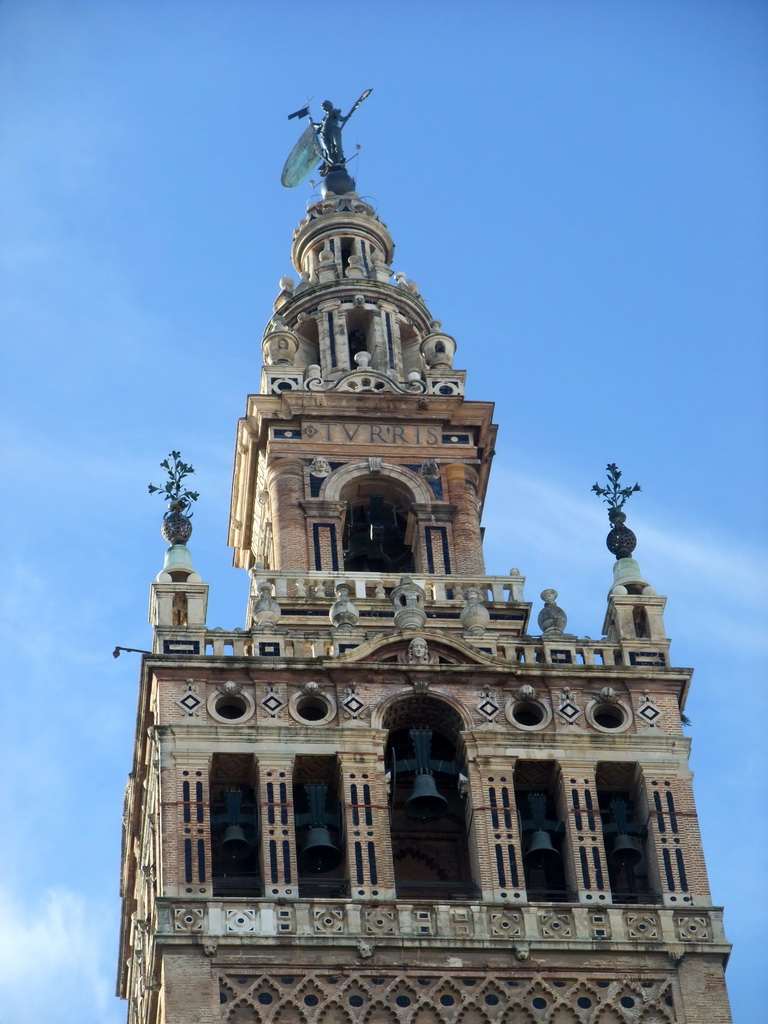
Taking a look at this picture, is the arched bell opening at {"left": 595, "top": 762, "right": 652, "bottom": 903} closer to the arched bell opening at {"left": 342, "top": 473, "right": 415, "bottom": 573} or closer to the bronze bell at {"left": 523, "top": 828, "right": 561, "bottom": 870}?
the bronze bell at {"left": 523, "top": 828, "right": 561, "bottom": 870}

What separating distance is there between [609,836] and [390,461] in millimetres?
13641

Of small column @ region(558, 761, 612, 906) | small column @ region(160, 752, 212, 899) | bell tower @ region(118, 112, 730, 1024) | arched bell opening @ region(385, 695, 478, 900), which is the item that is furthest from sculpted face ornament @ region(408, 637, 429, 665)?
small column @ region(160, 752, 212, 899)

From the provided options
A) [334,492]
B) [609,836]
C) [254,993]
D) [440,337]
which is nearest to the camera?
[254,993]

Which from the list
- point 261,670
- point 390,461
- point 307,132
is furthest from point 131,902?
point 307,132

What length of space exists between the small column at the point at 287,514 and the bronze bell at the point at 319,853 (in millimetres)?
9883

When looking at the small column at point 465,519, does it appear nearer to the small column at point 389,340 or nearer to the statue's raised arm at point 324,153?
the small column at point 389,340

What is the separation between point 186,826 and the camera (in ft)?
190

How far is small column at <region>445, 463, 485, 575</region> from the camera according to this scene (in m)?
68.0

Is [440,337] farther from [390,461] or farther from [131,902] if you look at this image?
[131,902]

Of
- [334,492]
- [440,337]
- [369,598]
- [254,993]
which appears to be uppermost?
[440,337]

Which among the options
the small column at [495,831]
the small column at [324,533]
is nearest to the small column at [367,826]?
the small column at [495,831]

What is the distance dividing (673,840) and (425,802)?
4647mm

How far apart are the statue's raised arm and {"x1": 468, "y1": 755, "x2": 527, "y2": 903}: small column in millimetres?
25352

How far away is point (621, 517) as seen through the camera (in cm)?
6762
